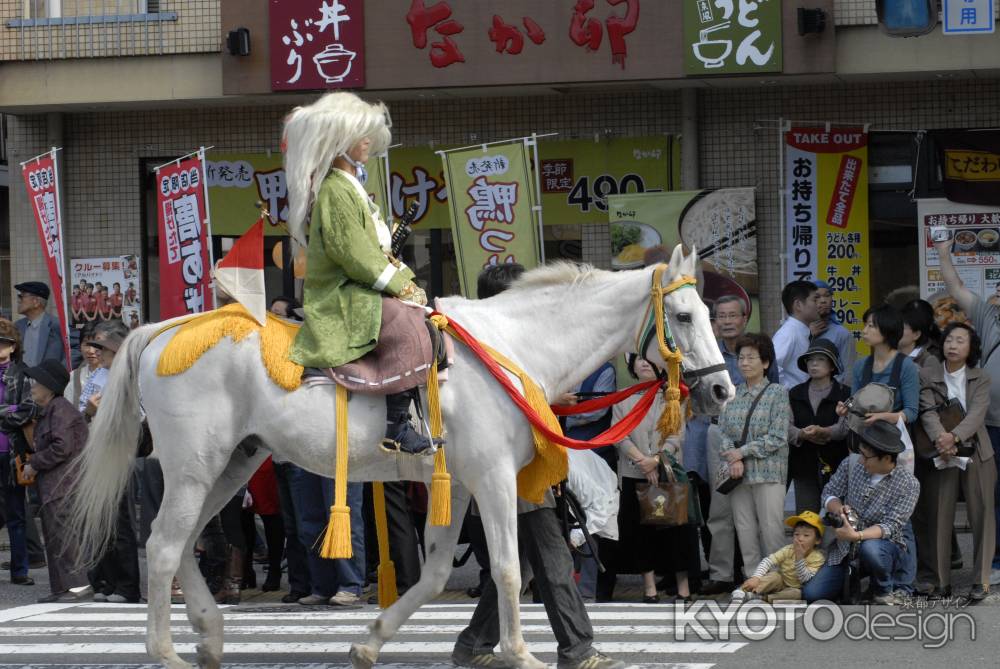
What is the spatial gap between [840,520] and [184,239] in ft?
27.2

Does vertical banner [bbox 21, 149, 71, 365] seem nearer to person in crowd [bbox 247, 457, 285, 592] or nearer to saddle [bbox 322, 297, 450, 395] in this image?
person in crowd [bbox 247, 457, 285, 592]

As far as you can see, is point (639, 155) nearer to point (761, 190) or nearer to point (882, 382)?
Result: point (761, 190)

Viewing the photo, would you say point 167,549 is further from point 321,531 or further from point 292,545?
point 292,545

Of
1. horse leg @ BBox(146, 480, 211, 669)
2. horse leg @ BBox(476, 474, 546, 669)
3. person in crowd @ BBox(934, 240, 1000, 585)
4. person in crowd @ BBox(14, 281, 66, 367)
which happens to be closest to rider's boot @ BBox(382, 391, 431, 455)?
horse leg @ BBox(476, 474, 546, 669)

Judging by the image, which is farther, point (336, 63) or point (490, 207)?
point (336, 63)

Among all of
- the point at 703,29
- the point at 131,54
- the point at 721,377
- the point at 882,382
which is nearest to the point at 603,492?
the point at 882,382

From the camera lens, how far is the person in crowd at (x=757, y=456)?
33.0 ft

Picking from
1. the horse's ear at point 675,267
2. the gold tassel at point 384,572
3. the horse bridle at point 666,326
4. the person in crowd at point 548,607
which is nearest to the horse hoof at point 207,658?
the gold tassel at point 384,572

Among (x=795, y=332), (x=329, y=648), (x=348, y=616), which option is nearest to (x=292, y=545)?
(x=348, y=616)

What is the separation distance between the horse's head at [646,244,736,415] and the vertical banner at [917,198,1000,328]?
26.3 feet

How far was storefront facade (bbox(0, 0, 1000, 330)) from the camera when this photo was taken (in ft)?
48.3

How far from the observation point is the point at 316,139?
284 inches

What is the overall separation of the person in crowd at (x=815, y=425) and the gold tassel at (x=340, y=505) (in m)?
4.20

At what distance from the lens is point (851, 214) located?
1538cm
